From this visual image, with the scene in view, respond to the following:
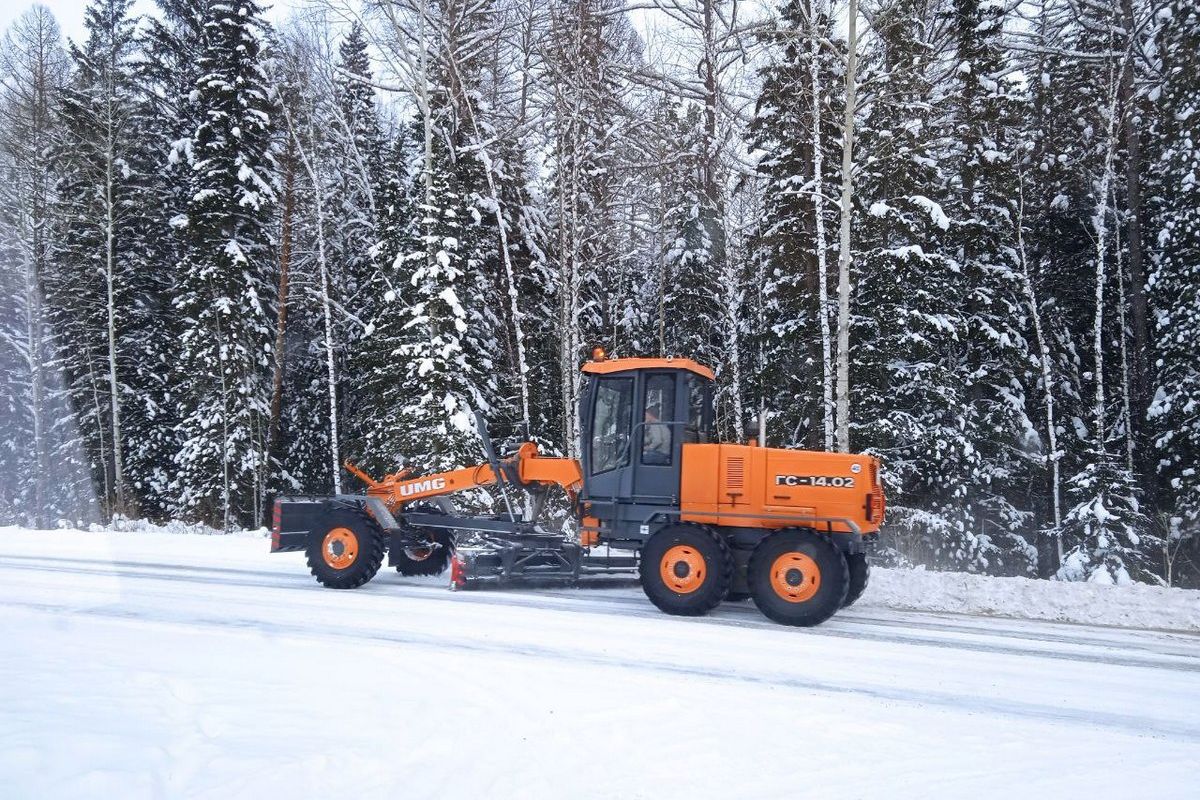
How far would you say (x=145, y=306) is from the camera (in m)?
26.6

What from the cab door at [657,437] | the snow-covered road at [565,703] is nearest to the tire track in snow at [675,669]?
the snow-covered road at [565,703]

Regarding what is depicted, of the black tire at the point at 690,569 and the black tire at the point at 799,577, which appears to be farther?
the black tire at the point at 690,569

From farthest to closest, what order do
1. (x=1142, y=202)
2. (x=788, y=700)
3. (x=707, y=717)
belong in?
(x=1142, y=202)
(x=788, y=700)
(x=707, y=717)

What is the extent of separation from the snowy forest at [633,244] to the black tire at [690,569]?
649 centimetres

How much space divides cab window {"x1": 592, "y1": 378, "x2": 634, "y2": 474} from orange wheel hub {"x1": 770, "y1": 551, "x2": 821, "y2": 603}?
2166 millimetres

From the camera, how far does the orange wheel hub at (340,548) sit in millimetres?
10391

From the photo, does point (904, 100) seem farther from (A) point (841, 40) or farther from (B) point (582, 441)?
(B) point (582, 441)

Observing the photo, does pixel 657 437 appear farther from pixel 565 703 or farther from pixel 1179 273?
pixel 1179 273

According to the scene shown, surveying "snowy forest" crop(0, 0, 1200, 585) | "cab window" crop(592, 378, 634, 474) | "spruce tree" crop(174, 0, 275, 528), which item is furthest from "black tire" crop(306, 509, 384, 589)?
"spruce tree" crop(174, 0, 275, 528)

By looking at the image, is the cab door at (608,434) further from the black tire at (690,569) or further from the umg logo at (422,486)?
the umg logo at (422,486)

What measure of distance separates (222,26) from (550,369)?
13516 mm

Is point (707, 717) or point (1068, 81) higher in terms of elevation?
point (1068, 81)

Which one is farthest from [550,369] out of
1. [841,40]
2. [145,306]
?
[145,306]

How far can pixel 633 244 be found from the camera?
24.7 meters
